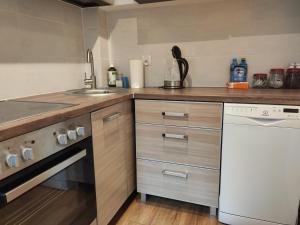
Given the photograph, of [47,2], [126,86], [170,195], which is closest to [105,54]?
[126,86]

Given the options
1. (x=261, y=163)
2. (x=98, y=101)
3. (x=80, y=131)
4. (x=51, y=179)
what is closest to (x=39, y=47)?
(x=98, y=101)

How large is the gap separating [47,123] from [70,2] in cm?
133

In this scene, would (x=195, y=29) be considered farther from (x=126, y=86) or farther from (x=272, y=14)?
(x=126, y=86)

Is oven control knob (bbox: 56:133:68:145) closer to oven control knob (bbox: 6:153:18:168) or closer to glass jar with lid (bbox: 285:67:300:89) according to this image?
oven control knob (bbox: 6:153:18:168)

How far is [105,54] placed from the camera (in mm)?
2111

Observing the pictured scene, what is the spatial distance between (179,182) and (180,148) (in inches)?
10.0

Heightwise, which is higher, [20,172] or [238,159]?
[20,172]

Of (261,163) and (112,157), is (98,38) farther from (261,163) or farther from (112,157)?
(261,163)

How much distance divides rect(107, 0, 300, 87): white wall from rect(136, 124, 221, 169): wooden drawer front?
0.62 meters

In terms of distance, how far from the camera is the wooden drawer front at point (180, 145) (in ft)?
4.83

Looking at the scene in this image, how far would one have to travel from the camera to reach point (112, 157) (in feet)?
4.70

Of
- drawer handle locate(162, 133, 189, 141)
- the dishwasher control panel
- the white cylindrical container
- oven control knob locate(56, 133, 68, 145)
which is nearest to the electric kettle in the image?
the white cylindrical container

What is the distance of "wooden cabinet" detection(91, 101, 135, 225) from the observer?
4.21ft

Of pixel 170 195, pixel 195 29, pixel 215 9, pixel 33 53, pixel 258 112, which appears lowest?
pixel 170 195
